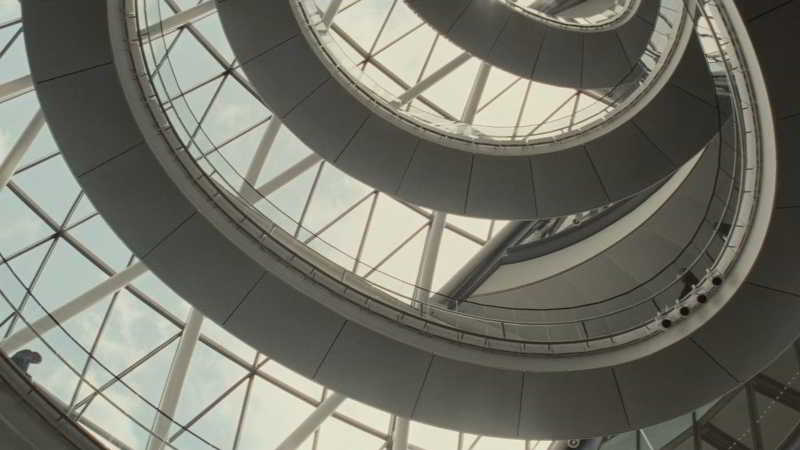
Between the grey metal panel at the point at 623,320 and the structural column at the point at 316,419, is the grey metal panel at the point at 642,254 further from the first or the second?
the structural column at the point at 316,419

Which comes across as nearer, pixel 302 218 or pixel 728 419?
pixel 728 419

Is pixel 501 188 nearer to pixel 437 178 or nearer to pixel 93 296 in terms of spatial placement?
pixel 437 178

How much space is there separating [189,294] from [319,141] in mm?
4470

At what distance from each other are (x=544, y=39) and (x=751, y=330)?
836 cm

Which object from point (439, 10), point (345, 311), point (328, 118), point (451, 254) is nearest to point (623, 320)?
point (345, 311)

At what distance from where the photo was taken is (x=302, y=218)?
2050 cm

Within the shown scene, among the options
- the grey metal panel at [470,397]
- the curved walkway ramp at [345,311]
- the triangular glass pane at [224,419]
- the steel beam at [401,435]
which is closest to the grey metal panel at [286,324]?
the curved walkway ramp at [345,311]

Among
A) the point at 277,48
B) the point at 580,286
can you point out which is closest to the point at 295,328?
the point at 277,48

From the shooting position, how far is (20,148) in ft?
51.8

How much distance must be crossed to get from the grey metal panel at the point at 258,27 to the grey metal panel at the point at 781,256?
9111 millimetres

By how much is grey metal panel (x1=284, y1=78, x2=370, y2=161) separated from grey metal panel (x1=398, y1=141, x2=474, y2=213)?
1434 millimetres

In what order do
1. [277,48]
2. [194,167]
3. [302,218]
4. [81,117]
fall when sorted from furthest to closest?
[302,218], [277,48], [194,167], [81,117]

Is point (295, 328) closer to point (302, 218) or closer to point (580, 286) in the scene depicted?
point (302, 218)

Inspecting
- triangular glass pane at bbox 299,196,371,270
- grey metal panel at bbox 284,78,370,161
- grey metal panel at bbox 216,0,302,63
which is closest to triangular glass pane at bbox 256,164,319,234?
triangular glass pane at bbox 299,196,371,270
